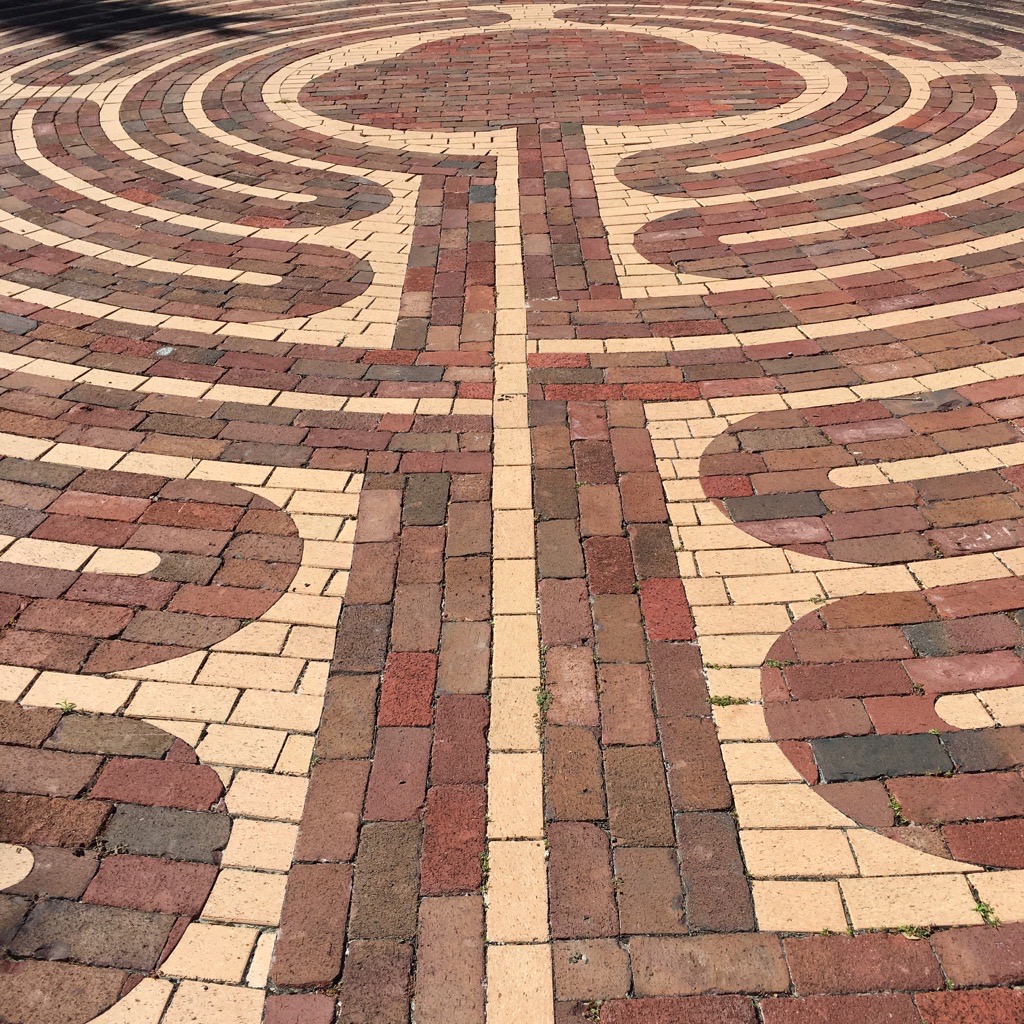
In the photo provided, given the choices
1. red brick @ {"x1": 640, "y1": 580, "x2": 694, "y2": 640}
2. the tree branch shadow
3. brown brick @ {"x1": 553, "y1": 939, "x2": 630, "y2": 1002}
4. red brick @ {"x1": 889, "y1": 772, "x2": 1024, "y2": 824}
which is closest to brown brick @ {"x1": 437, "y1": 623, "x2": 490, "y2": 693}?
red brick @ {"x1": 640, "y1": 580, "x2": 694, "y2": 640}

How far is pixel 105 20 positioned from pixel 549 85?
600cm

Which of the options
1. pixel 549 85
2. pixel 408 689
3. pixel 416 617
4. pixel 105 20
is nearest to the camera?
pixel 408 689

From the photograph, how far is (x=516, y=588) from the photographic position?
364 cm

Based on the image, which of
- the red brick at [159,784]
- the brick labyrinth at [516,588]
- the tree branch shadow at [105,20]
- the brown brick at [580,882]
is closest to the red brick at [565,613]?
the brick labyrinth at [516,588]

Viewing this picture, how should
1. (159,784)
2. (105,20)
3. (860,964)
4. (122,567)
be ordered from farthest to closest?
(105,20), (122,567), (159,784), (860,964)

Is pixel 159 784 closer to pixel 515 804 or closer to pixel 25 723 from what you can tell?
pixel 25 723

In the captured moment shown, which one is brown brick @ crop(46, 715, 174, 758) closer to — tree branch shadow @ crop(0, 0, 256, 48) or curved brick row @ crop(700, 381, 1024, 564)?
curved brick row @ crop(700, 381, 1024, 564)

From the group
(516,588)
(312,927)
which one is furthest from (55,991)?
(516,588)

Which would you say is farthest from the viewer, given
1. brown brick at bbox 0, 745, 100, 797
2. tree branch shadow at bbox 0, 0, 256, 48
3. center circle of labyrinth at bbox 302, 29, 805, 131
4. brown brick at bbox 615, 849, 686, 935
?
tree branch shadow at bbox 0, 0, 256, 48

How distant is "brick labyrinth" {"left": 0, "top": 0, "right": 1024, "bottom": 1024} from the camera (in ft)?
8.46

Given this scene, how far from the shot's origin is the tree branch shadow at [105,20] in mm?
11398

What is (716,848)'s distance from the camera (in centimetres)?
277

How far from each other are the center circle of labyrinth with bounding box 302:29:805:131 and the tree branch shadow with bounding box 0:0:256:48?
282cm

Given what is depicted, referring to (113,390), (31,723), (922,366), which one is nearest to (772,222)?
(922,366)
